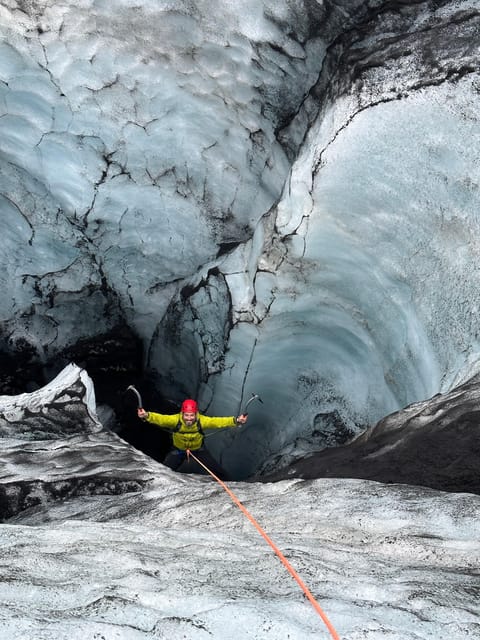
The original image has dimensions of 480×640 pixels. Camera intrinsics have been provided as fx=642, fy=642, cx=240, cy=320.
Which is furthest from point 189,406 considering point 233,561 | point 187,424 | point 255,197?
point 233,561

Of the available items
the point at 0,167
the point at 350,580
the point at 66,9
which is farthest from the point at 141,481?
the point at 66,9

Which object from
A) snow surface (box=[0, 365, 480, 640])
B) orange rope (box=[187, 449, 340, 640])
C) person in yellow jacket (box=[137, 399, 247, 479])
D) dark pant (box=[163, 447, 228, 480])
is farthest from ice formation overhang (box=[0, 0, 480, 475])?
orange rope (box=[187, 449, 340, 640])

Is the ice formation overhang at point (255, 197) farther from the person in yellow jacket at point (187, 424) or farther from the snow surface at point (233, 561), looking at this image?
the snow surface at point (233, 561)

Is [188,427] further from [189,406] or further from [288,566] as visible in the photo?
[288,566]

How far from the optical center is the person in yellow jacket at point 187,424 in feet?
14.3

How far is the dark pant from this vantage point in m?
4.96

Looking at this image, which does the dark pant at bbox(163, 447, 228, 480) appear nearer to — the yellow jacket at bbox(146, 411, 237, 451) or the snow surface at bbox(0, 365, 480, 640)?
the yellow jacket at bbox(146, 411, 237, 451)

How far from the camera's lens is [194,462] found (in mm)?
4961

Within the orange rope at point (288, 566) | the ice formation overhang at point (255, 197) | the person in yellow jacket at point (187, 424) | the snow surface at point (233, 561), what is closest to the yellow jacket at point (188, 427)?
the person in yellow jacket at point (187, 424)

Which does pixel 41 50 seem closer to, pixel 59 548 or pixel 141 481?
pixel 141 481

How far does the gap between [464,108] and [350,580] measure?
2455mm

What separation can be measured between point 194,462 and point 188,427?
1.69 ft

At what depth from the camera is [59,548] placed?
2109 mm

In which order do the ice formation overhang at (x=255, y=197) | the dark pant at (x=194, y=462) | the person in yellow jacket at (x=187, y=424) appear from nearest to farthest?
the ice formation overhang at (x=255, y=197), the person in yellow jacket at (x=187, y=424), the dark pant at (x=194, y=462)
